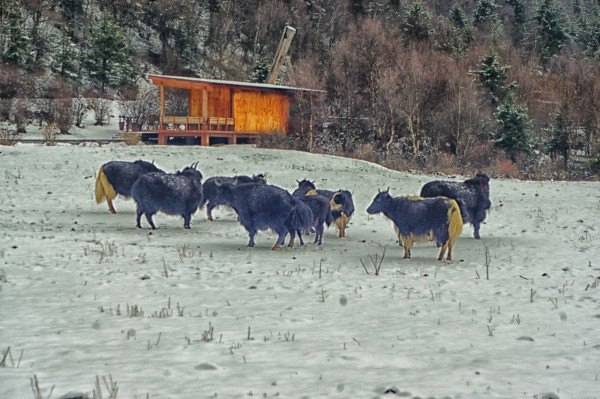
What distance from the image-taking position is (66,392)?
15.9ft

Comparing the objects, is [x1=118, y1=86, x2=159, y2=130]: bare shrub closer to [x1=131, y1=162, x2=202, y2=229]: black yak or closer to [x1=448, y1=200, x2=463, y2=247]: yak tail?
[x1=131, y1=162, x2=202, y2=229]: black yak

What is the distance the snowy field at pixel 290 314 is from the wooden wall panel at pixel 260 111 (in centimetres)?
2694

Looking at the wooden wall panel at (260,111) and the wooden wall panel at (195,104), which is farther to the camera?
the wooden wall panel at (195,104)

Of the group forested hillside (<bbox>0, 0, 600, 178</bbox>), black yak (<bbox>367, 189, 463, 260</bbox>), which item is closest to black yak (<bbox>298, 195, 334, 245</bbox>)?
black yak (<bbox>367, 189, 463, 260</bbox>)

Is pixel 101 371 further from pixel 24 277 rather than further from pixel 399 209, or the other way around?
pixel 399 209

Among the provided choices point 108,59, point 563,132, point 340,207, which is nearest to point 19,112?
point 108,59

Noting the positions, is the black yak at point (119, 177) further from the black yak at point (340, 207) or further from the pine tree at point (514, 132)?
the pine tree at point (514, 132)

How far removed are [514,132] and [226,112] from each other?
20.0 meters

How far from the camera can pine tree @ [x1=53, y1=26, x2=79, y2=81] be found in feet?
191

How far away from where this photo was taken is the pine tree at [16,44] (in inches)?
2154

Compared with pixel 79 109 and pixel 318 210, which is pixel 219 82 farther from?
pixel 318 210

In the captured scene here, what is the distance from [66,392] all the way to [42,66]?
60965 millimetres

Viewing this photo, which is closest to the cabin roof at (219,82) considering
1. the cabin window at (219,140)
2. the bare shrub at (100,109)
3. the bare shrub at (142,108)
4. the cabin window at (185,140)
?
the cabin window at (185,140)

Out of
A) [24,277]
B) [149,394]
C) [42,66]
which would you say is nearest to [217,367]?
[149,394]
